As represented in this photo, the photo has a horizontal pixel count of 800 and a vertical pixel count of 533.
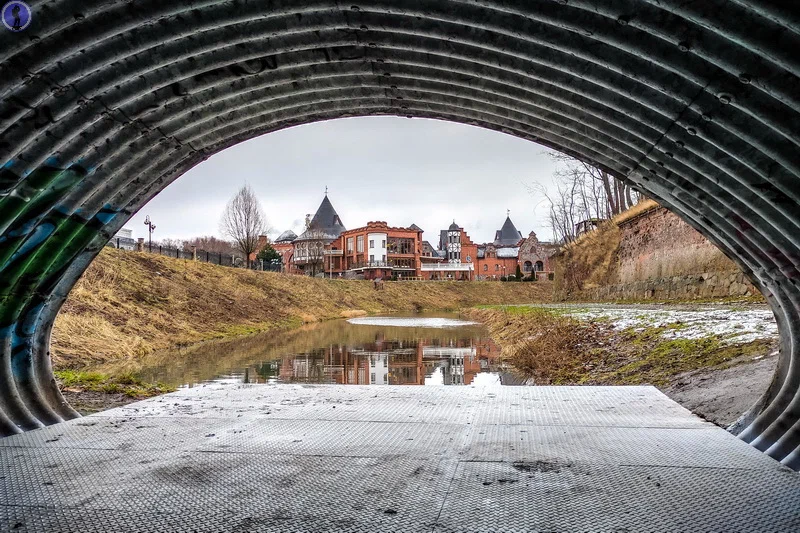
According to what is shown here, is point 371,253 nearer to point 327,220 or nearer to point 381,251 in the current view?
point 381,251

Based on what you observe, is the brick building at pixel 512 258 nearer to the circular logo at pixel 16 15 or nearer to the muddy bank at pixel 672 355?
the muddy bank at pixel 672 355

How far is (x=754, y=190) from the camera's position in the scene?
3.86 m

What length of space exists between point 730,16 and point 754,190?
151 centimetres

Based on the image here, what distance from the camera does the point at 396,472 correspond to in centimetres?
387

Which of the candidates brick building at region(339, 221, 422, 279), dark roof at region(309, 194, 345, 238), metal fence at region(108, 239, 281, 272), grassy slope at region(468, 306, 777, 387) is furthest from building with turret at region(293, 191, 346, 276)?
grassy slope at region(468, 306, 777, 387)

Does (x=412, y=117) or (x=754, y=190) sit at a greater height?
(x=412, y=117)

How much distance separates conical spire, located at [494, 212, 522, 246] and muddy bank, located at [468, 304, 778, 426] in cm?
10147

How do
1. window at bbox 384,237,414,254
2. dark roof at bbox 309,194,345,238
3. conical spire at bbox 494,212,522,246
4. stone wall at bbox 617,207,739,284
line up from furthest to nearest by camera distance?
conical spire at bbox 494,212,522,246 → dark roof at bbox 309,194,345,238 → window at bbox 384,237,414,254 → stone wall at bbox 617,207,739,284

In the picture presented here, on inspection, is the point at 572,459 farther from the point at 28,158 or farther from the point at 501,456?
the point at 28,158

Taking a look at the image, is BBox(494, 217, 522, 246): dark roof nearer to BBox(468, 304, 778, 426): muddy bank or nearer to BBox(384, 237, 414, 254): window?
BBox(384, 237, 414, 254): window

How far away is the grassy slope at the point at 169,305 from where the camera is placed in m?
15.8

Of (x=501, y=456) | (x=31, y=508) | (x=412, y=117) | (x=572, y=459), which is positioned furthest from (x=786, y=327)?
(x=31, y=508)

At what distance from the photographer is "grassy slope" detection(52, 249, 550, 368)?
15755 mm

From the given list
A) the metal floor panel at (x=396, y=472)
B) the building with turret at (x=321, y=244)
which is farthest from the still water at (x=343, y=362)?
the building with turret at (x=321, y=244)
